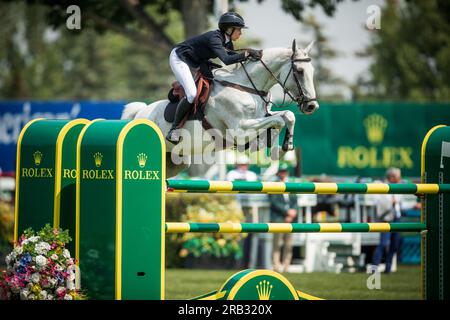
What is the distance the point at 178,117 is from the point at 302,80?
1.27 metres

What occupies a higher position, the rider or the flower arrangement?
the rider

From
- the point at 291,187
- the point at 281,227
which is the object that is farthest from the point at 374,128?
the point at 291,187

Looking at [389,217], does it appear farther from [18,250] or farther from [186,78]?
[18,250]

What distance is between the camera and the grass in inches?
418

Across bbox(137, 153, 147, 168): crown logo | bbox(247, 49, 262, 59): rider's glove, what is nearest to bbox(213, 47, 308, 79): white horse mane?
bbox(247, 49, 262, 59): rider's glove

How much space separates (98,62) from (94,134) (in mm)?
49491

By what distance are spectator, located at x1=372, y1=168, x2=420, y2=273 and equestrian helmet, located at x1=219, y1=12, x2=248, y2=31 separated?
549 cm

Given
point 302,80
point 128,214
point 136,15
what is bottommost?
point 128,214

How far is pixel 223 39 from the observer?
9.45 m

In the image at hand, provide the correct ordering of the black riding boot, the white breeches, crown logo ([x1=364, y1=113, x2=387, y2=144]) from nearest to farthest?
the white breeches < the black riding boot < crown logo ([x1=364, y1=113, x2=387, y2=144])

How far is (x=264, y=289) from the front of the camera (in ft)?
24.6

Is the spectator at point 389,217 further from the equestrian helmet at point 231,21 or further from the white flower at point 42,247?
the white flower at point 42,247

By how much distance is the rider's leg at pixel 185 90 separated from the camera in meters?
9.60

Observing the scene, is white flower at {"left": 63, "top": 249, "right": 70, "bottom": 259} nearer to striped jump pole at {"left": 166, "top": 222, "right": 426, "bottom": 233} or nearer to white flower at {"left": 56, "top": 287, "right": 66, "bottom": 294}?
white flower at {"left": 56, "top": 287, "right": 66, "bottom": 294}
